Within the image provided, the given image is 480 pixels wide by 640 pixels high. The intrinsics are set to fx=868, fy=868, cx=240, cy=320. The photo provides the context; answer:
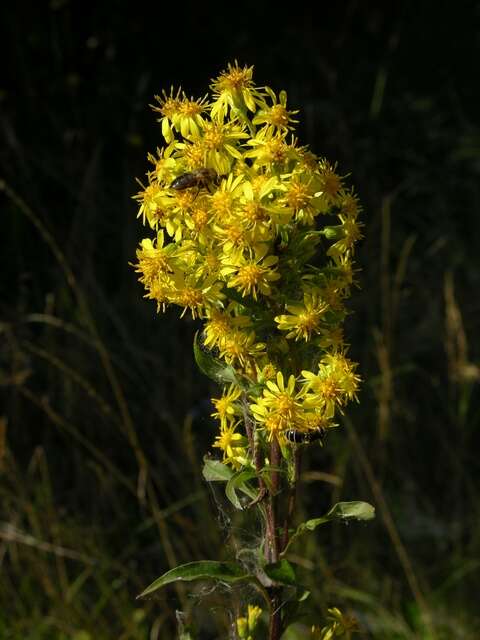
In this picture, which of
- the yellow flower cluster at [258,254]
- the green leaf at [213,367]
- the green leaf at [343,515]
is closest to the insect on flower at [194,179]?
the yellow flower cluster at [258,254]

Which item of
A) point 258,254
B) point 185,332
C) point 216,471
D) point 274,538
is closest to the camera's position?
point 258,254

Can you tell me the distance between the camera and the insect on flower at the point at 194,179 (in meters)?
1.42

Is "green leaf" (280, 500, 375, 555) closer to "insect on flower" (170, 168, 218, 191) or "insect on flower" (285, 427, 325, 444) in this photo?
"insect on flower" (285, 427, 325, 444)

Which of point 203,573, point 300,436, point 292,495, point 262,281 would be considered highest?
point 262,281

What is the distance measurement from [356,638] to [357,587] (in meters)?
0.30

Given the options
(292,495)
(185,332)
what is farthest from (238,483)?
(185,332)

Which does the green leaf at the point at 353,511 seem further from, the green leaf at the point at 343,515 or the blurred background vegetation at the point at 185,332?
the blurred background vegetation at the point at 185,332

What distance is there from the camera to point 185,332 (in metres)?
4.14

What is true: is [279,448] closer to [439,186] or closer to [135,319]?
[135,319]

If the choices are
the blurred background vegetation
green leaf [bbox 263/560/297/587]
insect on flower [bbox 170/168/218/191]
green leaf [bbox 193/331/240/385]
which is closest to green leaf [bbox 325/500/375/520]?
green leaf [bbox 263/560/297/587]

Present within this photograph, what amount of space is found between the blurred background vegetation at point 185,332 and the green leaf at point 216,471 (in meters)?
0.29

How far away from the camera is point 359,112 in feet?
18.0

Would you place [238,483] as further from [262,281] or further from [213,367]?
[262,281]

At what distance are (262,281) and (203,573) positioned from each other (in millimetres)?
479
